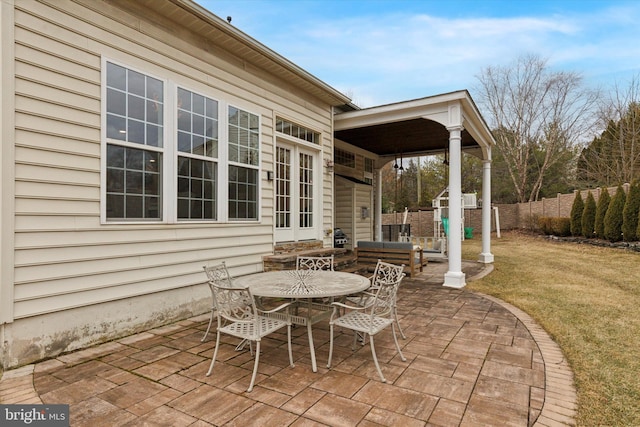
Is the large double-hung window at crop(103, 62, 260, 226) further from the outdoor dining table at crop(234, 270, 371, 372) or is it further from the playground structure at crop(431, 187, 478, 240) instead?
the playground structure at crop(431, 187, 478, 240)

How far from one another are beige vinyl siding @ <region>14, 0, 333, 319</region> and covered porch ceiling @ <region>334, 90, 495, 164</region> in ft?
12.5

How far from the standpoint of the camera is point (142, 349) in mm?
3250

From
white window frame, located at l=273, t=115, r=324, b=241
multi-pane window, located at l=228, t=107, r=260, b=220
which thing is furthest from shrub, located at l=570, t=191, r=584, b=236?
multi-pane window, located at l=228, t=107, r=260, b=220

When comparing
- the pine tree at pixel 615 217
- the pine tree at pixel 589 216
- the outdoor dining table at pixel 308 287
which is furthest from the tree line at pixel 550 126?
the outdoor dining table at pixel 308 287

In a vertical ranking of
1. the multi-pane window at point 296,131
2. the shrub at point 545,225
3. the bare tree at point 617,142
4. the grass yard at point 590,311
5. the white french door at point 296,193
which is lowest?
the grass yard at point 590,311

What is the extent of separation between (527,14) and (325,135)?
727cm

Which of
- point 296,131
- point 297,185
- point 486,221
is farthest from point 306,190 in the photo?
point 486,221

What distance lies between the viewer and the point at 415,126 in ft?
25.3

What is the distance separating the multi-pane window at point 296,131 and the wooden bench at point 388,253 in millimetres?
2480

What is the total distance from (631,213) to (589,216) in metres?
2.28

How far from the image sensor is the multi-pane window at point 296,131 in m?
6.02

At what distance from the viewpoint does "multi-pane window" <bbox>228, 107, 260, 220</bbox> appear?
4.98 metres

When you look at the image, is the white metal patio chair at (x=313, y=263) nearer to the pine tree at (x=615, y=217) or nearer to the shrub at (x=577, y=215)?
the pine tree at (x=615, y=217)

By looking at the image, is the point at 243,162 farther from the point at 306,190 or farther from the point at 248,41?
the point at 306,190
